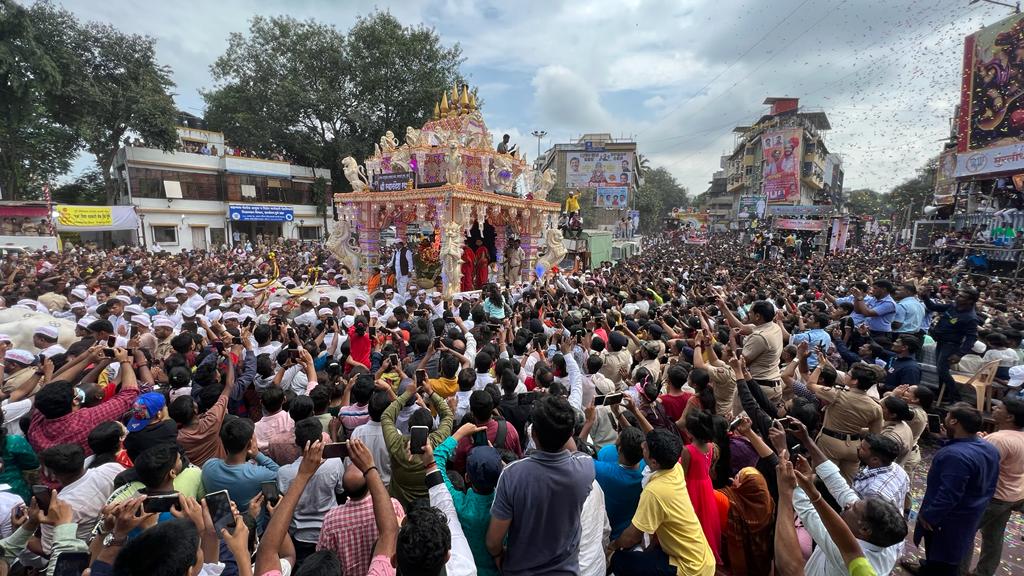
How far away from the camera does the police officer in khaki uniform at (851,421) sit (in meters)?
3.64

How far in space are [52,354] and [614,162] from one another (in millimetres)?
45707

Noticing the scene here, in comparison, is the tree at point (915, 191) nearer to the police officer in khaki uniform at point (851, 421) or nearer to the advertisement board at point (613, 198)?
the advertisement board at point (613, 198)

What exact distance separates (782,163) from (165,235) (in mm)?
49357

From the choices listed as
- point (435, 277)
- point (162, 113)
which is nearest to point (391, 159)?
point (435, 277)

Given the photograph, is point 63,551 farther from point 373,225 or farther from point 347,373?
point 373,225

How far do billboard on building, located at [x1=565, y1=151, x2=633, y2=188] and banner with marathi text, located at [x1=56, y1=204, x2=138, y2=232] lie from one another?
34.8m

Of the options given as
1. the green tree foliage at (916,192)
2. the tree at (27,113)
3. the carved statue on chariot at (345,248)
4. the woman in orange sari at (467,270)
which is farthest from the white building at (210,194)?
the green tree foliage at (916,192)

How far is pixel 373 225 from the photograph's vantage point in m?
14.6

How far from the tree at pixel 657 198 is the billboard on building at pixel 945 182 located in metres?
32.4

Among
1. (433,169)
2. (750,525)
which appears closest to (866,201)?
(433,169)

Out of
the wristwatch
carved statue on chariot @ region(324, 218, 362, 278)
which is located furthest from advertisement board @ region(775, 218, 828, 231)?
the wristwatch

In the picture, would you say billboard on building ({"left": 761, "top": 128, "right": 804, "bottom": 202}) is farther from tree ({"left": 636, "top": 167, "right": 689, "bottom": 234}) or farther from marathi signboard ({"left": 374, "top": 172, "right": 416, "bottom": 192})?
marathi signboard ({"left": 374, "top": 172, "right": 416, "bottom": 192})

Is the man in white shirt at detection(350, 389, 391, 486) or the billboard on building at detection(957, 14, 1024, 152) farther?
the billboard on building at detection(957, 14, 1024, 152)

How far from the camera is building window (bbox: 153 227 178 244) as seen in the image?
2617cm
